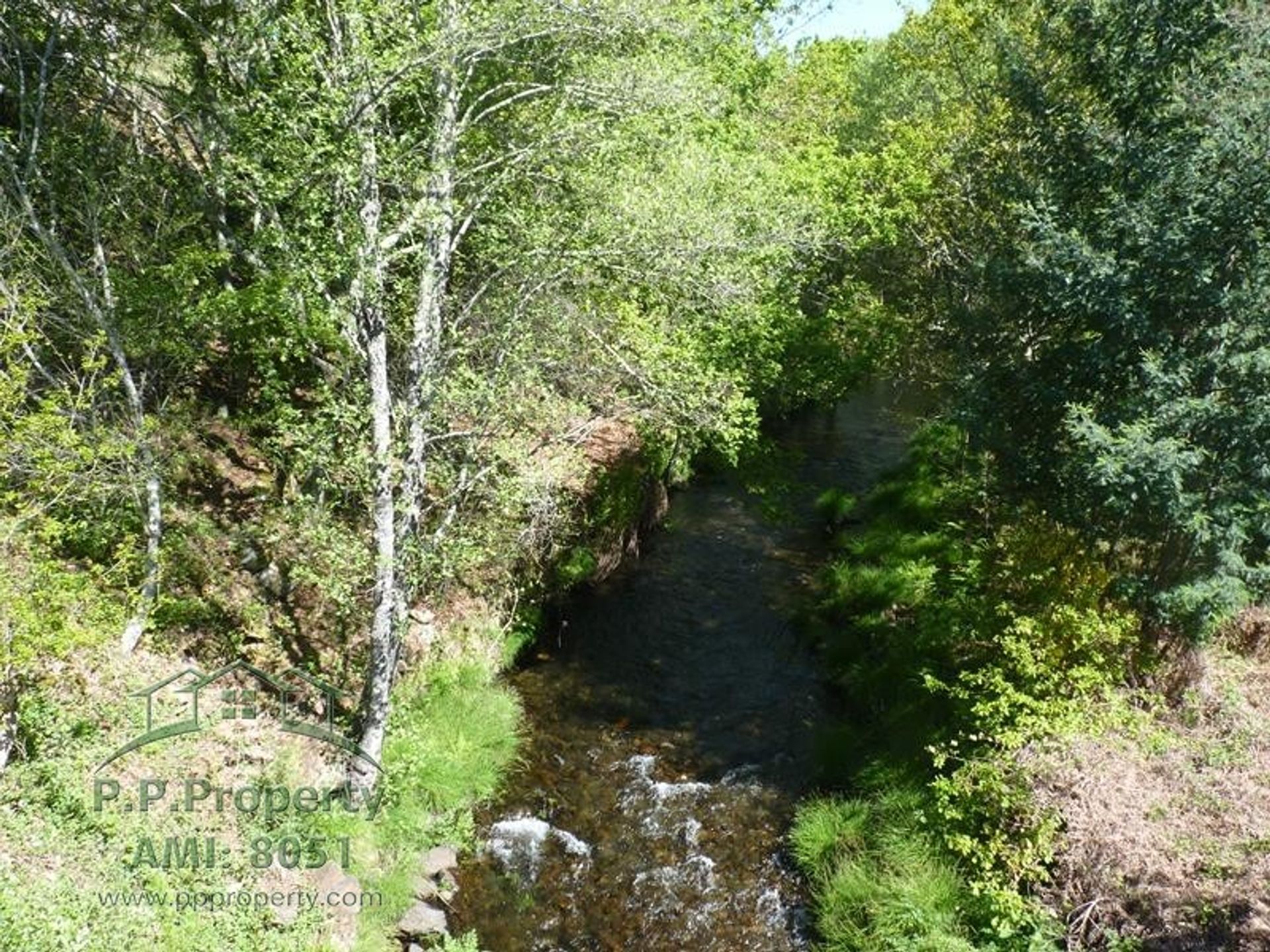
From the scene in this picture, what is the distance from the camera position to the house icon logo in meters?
9.54

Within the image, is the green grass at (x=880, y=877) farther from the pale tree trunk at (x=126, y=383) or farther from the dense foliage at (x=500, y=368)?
the pale tree trunk at (x=126, y=383)

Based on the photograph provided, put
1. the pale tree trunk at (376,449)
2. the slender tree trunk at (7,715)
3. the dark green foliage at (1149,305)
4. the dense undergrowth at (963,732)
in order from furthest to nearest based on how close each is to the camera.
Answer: the dark green foliage at (1149,305) → the pale tree trunk at (376,449) → the dense undergrowth at (963,732) → the slender tree trunk at (7,715)

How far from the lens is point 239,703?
10.6 metres

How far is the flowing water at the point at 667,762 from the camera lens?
402 inches

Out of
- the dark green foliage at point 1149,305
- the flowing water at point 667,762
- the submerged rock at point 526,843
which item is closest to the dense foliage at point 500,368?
the dark green foliage at point 1149,305

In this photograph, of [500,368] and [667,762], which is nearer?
[500,368]

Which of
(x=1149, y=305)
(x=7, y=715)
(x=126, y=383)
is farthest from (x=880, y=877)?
(x=126, y=383)

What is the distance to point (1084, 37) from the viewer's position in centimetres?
1154

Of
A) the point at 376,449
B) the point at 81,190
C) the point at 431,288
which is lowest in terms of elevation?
the point at 376,449

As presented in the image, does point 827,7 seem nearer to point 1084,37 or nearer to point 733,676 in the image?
point 1084,37

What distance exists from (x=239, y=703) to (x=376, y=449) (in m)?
3.88

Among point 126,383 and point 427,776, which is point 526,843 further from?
point 126,383

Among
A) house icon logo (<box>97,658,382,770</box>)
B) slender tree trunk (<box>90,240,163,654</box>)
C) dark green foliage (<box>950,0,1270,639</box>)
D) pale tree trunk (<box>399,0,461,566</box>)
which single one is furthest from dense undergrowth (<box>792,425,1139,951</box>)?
slender tree trunk (<box>90,240,163,654</box>)

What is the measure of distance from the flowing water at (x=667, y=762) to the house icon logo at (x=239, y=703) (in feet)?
8.93
